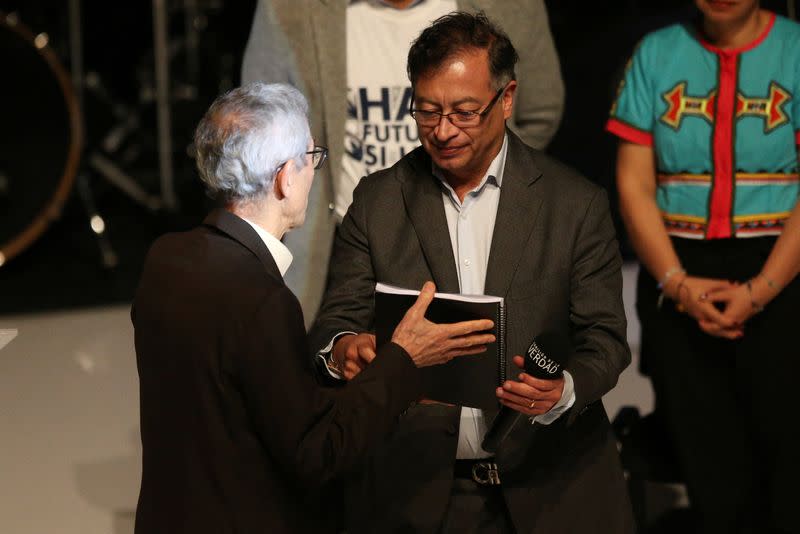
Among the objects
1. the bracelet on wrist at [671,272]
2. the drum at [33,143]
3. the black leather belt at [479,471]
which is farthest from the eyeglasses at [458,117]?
the drum at [33,143]

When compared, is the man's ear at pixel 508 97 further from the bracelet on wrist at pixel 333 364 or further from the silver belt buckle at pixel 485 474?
the silver belt buckle at pixel 485 474

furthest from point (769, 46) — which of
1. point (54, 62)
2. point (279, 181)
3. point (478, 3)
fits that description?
point (54, 62)

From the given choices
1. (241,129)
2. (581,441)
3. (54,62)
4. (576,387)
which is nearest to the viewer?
(241,129)

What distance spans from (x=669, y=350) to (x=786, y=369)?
1.05 feet

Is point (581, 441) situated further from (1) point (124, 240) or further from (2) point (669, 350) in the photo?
(1) point (124, 240)

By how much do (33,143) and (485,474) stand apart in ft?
13.6

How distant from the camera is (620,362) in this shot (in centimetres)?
260

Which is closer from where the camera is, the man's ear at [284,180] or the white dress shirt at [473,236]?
the man's ear at [284,180]

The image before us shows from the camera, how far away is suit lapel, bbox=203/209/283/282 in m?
2.24

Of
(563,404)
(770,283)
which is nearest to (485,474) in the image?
(563,404)

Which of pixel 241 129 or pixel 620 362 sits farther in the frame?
pixel 620 362

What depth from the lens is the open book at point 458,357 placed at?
2299mm

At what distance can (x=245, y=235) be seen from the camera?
2246 millimetres

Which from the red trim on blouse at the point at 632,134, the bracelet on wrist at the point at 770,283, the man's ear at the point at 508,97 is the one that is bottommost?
the bracelet on wrist at the point at 770,283
